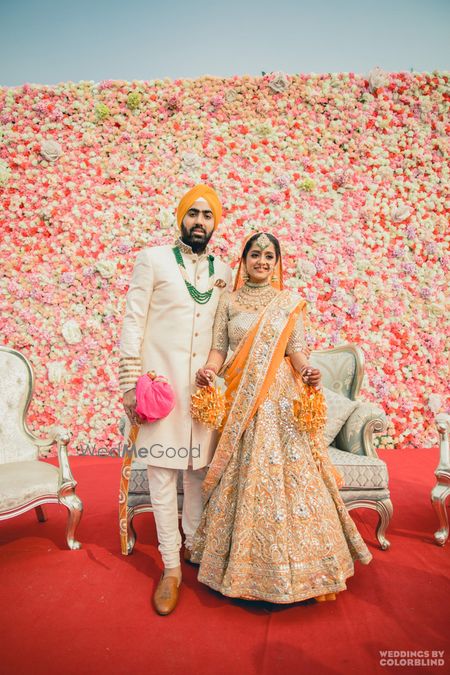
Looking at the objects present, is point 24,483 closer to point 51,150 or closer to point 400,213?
point 51,150

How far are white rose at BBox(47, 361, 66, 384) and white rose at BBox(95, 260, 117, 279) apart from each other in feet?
3.37

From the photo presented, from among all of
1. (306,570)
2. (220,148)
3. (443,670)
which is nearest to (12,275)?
(220,148)

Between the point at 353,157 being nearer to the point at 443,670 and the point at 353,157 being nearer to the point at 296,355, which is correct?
the point at 296,355

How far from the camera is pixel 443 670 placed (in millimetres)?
1516

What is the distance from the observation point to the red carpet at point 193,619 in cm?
155

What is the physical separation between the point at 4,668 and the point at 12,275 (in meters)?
3.58

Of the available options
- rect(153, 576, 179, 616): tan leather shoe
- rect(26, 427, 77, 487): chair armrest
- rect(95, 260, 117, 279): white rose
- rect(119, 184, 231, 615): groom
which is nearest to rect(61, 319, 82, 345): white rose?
rect(95, 260, 117, 279): white rose

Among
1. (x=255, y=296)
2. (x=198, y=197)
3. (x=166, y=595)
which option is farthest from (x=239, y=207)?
(x=166, y=595)

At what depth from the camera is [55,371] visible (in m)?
4.22

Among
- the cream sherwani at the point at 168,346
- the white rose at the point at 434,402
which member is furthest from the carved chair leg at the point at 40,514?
the white rose at the point at 434,402

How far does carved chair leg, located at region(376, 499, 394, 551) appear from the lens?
94.3 inches

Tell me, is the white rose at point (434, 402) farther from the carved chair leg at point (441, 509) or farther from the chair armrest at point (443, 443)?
the carved chair leg at point (441, 509)

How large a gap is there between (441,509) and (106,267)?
3542 mm

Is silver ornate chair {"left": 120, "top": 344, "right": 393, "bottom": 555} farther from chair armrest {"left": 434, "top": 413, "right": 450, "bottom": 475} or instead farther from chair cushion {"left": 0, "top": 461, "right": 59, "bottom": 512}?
chair cushion {"left": 0, "top": 461, "right": 59, "bottom": 512}
